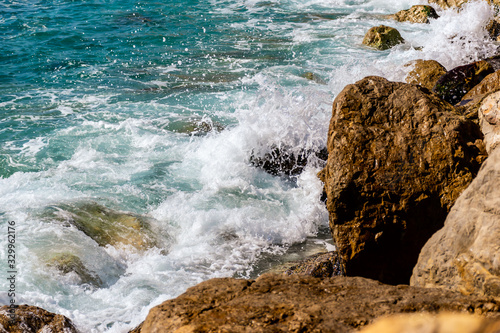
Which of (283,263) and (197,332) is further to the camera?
(283,263)

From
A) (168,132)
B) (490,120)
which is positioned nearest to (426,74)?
(490,120)

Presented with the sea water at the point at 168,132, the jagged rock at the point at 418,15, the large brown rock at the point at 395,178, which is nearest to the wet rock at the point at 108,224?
the sea water at the point at 168,132

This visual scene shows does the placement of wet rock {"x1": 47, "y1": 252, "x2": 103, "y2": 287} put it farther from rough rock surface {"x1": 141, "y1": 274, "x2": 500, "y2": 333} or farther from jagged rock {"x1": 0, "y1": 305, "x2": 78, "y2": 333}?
rough rock surface {"x1": 141, "y1": 274, "x2": 500, "y2": 333}

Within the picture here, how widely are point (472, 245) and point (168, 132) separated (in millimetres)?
6965

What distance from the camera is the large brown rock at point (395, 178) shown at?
367cm

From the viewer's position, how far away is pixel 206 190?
686 centimetres

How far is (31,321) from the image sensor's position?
138 inches

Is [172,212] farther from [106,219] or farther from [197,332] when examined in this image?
[197,332]

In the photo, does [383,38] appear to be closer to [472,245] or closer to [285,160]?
[285,160]

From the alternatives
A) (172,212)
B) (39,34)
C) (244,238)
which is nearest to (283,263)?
(244,238)

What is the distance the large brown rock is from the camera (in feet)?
12.1

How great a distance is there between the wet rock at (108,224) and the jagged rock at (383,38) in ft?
30.3

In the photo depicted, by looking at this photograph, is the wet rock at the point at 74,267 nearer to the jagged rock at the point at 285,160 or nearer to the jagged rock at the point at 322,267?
the jagged rock at the point at 322,267

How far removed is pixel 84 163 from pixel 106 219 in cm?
205
